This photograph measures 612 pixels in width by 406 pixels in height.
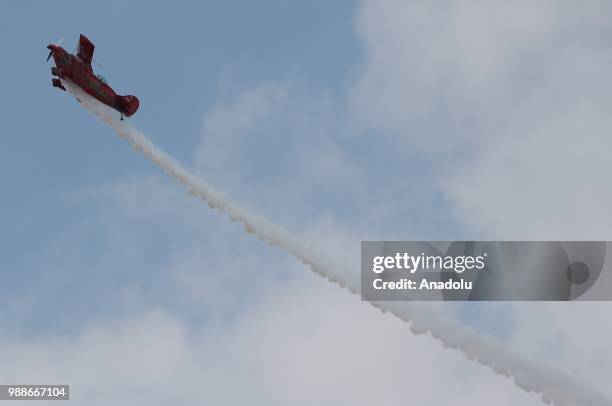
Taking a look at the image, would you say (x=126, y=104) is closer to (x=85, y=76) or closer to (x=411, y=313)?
(x=85, y=76)

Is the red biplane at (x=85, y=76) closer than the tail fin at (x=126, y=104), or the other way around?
the red biplane at (x=85, y=76)

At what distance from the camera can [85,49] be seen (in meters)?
114

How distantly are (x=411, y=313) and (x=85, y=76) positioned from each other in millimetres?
39127

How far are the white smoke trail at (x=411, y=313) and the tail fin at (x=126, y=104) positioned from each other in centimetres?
128

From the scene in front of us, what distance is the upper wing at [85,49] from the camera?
11319cm

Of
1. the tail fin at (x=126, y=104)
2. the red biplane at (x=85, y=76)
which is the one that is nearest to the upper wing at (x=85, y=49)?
the red biplane at (x=85, y=76)

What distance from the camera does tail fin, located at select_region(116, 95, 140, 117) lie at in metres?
115

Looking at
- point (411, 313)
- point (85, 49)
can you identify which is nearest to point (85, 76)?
point (85, 49)

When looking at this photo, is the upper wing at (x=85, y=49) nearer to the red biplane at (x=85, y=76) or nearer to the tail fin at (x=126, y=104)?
the red biplane at (x=85, y=76)

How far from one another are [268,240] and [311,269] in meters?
5.02

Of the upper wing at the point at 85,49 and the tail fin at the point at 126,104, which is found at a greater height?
the upper wing at the point at 85,49

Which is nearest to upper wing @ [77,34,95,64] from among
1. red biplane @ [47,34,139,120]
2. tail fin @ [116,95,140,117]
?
red biplane @ [47,34,139,120]

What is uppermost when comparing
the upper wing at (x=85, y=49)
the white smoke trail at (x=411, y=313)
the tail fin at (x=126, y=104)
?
the upper wing at (x=85, y=49)

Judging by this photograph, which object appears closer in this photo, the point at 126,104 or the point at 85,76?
the point at 85,76
